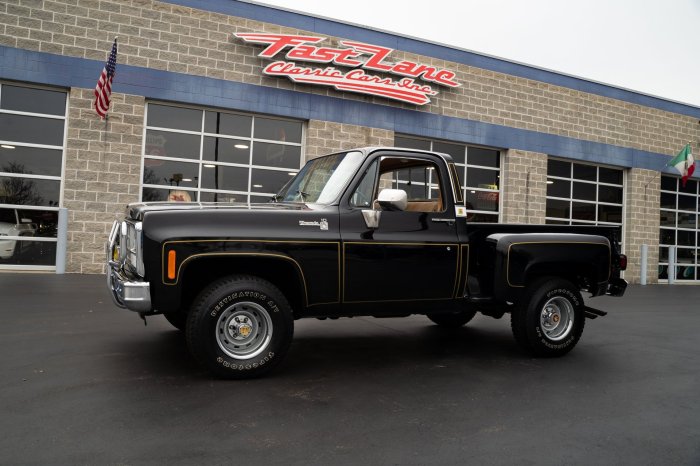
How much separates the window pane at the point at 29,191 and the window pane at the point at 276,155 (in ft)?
15.5

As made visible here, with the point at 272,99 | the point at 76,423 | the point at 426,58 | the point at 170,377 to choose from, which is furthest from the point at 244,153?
the point at 76,423

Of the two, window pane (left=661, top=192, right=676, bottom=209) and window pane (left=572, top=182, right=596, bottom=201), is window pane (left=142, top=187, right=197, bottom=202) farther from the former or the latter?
window pane (left=661, top=192, right=676, bottom=209)

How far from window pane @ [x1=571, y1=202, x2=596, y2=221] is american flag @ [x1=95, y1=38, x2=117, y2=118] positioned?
14.8 metres

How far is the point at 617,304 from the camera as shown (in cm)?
1133

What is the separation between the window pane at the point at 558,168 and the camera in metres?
18.5

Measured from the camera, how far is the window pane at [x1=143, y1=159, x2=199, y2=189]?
43.3 ft

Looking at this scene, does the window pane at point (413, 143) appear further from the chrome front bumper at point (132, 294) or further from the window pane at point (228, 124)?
the chrome front bumper at point (132, 294)

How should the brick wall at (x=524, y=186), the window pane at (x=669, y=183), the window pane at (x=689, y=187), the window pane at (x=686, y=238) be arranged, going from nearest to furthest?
the brick wall at (x=524, y=186) < the window pane at (x=669, y=183) < the window pane at (x=686, y=238) < the window pane at (x=689, y=187)

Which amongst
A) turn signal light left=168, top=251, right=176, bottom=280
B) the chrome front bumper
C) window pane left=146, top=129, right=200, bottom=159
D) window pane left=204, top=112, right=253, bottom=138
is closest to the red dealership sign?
window pane left=204, top=112, right=253, bottom=138

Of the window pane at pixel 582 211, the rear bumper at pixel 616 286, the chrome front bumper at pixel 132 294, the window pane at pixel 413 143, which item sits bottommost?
the chrome front bumper at pixel 132 294

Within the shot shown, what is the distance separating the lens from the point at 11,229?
1212 cm

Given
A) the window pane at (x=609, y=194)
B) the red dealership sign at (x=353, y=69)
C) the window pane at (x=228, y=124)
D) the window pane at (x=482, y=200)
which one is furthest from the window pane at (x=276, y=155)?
the window pane at (x=609, y=194)

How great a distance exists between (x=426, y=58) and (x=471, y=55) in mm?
1633

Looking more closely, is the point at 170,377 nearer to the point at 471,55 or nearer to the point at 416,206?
the point at 416,206
